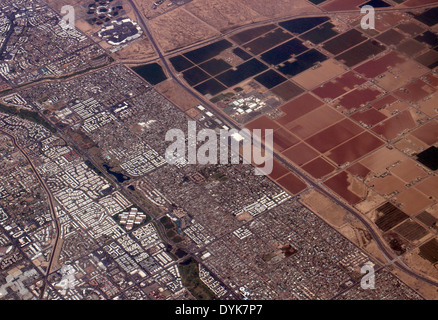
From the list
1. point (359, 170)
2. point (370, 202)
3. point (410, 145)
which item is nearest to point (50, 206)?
point (359, 170)

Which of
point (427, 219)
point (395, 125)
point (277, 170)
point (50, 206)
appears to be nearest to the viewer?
point (427, 219)

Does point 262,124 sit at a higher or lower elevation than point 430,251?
higher

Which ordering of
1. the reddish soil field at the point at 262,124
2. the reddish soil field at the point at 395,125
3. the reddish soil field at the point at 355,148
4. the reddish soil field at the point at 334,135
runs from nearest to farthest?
the reddish soil field at the point at 355,148 < the reddish soil field at the point at 334,135 < the reddish soil field at the point at 395,125 < the reddish soil field at the point at 262,124

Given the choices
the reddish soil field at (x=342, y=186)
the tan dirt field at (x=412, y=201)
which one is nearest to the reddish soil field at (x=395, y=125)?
the reddish soil field at (x=342, y=186)

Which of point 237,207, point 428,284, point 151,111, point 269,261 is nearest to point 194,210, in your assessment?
point 237,207

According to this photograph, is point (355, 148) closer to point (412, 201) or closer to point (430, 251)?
point (412, 201)

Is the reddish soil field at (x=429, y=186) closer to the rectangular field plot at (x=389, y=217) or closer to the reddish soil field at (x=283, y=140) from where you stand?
the rectangular field plot at (x=389, y=217)
